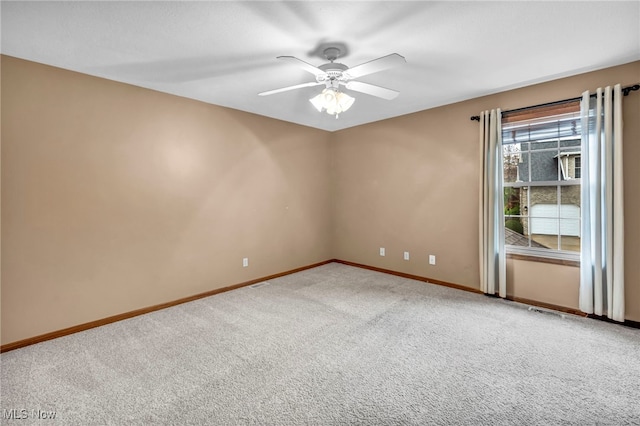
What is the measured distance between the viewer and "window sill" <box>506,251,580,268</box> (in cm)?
313

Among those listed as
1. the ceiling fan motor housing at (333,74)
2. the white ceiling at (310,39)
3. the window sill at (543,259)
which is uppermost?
the white ceiling at (310,39)

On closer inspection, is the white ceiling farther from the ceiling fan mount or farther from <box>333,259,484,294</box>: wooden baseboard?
<box>333,259,484,294</box>: wooden baseboard

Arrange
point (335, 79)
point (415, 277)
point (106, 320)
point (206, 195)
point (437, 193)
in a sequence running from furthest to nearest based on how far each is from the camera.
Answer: point (415, 277) < point (437, 193) < point (206, 195) < point (106, 320) < point (335, 79)

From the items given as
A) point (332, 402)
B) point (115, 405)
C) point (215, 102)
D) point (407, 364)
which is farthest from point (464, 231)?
point (115, 405)

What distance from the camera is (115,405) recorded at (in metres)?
1.79

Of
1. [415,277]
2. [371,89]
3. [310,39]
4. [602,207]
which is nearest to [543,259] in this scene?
[602,207]

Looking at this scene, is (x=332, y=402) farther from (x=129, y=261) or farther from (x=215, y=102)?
(x=215, y=102)

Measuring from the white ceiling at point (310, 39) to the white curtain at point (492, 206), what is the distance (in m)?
0.53

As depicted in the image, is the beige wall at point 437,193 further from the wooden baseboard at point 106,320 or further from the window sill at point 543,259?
the wooden baseboard at point 106,320

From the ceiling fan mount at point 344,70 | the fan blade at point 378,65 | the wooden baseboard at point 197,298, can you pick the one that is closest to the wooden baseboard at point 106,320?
the wooden baseboard at point 197,298

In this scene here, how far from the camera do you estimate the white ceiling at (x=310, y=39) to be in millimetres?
1911

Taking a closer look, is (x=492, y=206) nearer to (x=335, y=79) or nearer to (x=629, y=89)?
(x=629, y=89)

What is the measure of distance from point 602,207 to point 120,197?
4.78m

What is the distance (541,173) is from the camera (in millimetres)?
3646
